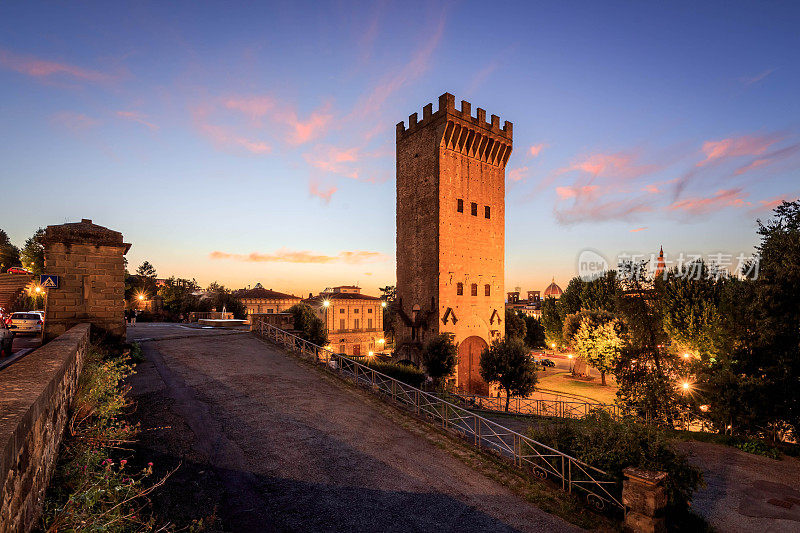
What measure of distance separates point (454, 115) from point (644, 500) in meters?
27.0

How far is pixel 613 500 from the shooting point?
6660 mm

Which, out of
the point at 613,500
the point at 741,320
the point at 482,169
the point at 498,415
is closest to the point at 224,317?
the point at 498,415

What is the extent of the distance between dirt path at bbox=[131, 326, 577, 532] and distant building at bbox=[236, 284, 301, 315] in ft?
206

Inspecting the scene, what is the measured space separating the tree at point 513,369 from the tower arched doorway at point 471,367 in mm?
5211

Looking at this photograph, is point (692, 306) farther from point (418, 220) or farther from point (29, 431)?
point (29, 431)

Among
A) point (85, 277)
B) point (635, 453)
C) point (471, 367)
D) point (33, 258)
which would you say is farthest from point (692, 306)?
point (33, 258)

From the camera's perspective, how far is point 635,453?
7.02 meters

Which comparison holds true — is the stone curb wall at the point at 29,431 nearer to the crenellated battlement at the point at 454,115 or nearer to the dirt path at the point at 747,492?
the dirt path at the point at 747,492

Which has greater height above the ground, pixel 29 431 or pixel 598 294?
pixel 598 294

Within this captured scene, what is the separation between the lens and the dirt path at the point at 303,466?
19.2 feet

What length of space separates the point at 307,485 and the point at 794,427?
1584 centimetres

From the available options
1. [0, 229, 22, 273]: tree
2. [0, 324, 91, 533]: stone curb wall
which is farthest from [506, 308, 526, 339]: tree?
[0, 229, 22, 273]: tree

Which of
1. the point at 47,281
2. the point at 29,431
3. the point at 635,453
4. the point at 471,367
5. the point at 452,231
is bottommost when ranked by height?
the point at 471,367

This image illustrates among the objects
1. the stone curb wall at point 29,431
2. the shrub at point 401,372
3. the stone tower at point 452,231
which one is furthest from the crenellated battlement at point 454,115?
the stone curb wall at point 29,431
